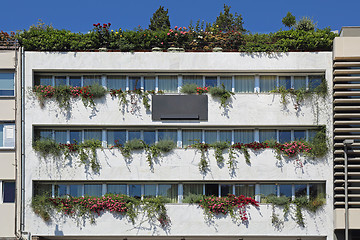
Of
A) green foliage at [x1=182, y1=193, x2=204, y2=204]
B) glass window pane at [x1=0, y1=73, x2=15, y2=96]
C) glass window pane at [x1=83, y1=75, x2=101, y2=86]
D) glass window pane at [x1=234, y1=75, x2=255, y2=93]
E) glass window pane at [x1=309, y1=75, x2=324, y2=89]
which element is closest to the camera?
green foliage at [x1=182, y1=193, x2=204, y2=204]

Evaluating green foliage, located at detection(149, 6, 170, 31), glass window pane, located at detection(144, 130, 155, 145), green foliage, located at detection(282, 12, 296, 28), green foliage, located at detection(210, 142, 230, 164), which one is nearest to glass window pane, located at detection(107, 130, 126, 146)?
glass window pane, located at detection(144, 130, 155, 145)

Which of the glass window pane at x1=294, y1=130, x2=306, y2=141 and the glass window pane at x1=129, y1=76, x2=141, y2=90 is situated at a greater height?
the glass window pane at x1=129, y1=76, x2=141, y2=90

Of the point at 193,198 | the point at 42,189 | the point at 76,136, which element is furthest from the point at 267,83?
the point at 42,189

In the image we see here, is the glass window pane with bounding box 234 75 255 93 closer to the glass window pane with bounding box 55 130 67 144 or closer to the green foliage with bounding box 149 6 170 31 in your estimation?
the glass window pane with bounding box 55 130 67 144

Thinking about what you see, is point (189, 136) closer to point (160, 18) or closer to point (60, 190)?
point (60, 190)

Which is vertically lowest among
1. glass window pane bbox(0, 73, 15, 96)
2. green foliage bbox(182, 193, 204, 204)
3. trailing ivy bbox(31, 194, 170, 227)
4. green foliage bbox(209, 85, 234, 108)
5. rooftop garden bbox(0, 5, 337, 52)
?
trailing ivy bbox(31, 194, 170, 227)

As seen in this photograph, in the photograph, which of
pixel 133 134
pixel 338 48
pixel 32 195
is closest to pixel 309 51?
pixel 338 48

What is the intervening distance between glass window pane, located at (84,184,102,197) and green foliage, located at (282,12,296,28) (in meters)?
12.3

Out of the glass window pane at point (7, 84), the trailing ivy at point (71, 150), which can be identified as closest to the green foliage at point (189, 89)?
the trailing ivy at point (71, 150)

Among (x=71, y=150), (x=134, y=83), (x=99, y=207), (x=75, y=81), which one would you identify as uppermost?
(x=75, y=81)

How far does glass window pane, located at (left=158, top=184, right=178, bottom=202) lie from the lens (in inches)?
1073

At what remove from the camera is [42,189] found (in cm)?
2720

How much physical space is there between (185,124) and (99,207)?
18.4 ft

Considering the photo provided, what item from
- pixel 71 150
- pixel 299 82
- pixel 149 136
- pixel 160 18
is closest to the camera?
pixel 71 150
